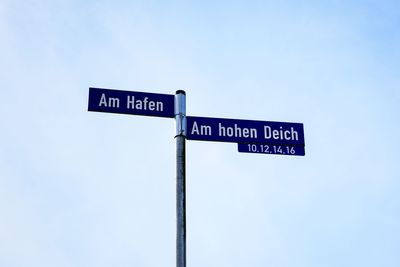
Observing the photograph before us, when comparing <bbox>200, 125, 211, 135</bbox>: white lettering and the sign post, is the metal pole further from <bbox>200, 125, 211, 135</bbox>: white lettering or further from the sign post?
<bbox>200, 125, 211, 135</bbox>: white lettering

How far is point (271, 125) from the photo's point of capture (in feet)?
20.8

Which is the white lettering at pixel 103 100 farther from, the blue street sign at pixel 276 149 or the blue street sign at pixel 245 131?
the blue street sign at pixel 276 149

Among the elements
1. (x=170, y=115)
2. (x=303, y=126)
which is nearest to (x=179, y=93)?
(x=170, y=115)

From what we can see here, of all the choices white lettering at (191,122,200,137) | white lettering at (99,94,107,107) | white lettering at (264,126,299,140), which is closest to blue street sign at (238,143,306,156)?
white lettering at (264,126,299,140)

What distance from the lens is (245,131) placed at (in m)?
6.25

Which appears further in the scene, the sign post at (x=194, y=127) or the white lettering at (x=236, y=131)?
the white lettering at (x=236, y=131)

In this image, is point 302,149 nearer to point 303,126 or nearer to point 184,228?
point 303,126

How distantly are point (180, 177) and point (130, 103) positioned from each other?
122 centimetres

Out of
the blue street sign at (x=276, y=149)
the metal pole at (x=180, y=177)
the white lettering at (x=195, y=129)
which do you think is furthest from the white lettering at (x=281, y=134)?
the metal pole at (x=180, y=177)

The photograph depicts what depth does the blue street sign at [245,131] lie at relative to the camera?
6.01 metres

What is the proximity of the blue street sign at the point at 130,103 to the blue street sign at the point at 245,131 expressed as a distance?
13.1 inches

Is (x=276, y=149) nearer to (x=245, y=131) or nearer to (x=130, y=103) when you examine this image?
(x=245, y=131)

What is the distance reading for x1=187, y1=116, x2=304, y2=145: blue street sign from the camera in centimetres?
601

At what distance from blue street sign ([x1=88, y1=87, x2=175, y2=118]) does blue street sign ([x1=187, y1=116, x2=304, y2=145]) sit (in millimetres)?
333
